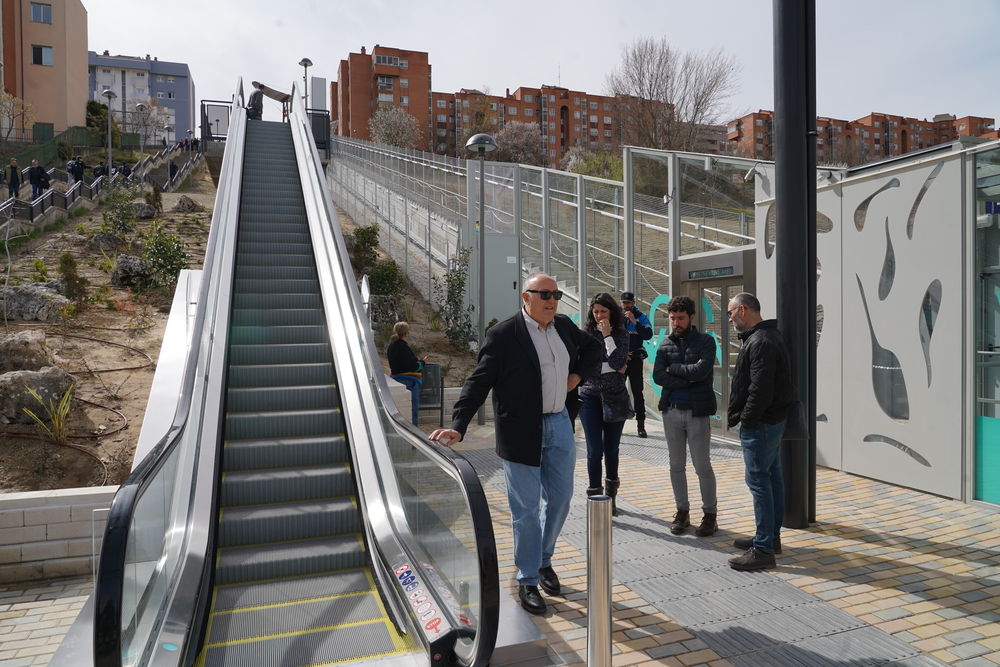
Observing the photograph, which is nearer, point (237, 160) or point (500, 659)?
point (500, 659)

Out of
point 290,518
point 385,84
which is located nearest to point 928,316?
point 290,518

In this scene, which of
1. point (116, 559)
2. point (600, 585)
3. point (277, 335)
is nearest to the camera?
point (116, 559)

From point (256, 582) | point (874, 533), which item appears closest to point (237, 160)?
point (256, 582)

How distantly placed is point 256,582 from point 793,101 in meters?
5.42

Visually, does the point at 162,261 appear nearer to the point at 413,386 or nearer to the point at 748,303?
the point at 413,386

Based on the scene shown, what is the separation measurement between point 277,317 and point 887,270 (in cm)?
677

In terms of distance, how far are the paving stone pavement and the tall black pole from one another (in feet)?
1.55

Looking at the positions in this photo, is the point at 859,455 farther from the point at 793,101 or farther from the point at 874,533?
the point at 793,101

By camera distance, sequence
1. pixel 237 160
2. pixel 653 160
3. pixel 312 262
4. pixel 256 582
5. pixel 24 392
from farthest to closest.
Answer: pixel 237 160 < pixel 653 160 < pixel 312 262 < pixel 24 392 < pixel 256 582

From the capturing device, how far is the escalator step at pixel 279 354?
275 inches

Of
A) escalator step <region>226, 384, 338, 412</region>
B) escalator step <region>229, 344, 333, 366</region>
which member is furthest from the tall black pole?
escalator step <region>229, 344, 333, 366</region>

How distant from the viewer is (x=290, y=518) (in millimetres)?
5016

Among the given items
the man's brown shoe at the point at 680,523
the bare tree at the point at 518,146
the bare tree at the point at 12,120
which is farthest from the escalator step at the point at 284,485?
the bare tree at the point at 518,146

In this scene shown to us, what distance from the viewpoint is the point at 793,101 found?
5.32m
